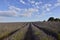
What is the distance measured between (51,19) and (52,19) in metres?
0.90

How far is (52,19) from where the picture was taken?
104 metres

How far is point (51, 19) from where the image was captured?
344 feet
